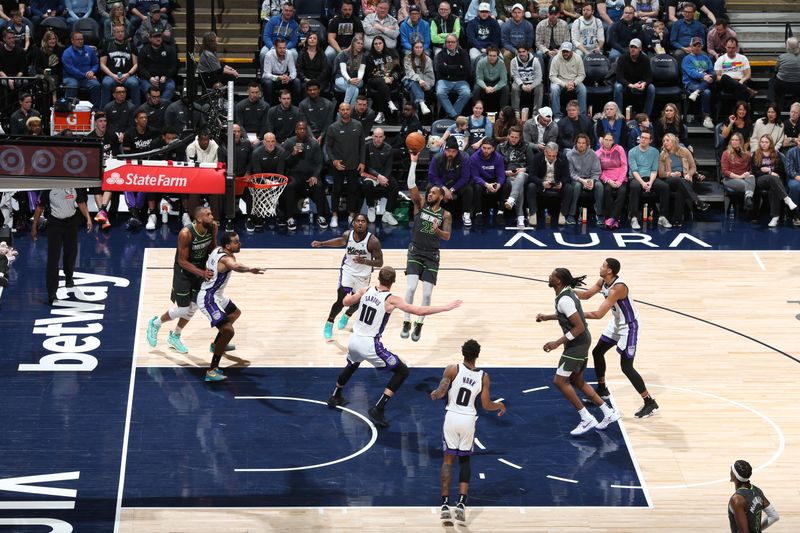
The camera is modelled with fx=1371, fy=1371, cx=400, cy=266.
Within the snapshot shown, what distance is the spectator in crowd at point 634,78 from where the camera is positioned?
24.7m

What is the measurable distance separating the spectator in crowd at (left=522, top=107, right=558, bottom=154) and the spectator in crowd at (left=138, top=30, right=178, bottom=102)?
20.7 feet

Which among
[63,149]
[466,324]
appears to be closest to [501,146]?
[466,324]

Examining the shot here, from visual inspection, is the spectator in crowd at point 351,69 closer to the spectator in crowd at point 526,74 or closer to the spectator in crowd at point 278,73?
the spectator in crowd at point 278,73

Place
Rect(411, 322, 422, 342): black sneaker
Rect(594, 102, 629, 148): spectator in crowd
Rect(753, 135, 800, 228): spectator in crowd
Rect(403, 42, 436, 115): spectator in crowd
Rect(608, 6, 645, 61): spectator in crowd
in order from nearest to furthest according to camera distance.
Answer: Rect(411, 322, 422, 342): black sneaker → Rect(753, 135, 800, 228): spectator in crowd → Rect(594, 102, 629, 148): spectator in crowd → Rect(403, 42, 436, 115): spectator in crowd → Rect(608, 6, 645, 61): spectator in crowd

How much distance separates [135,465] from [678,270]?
32.2 feet

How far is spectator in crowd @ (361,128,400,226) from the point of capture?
74.4 ft

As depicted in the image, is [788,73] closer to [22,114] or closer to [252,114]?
[252,114]

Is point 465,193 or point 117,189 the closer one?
point 117,189

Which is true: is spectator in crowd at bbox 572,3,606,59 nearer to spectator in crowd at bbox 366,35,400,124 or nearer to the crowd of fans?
the crowd of fans

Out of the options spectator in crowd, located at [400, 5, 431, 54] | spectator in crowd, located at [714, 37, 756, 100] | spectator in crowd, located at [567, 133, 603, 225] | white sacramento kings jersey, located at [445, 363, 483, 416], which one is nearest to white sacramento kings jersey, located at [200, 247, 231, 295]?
white sacramento kings jersey, located at [445, 363, 483, 416]

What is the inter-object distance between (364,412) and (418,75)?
10.6 m

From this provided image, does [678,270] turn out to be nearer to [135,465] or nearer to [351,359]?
[351,359]

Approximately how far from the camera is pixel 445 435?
12922mm

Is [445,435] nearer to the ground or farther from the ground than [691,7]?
nearer to the ground
